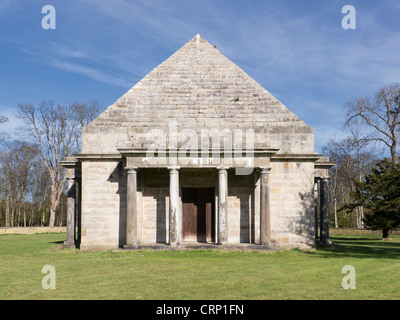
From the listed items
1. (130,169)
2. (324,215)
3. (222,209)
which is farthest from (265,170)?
(130,169)

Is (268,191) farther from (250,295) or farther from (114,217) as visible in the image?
(250,295)

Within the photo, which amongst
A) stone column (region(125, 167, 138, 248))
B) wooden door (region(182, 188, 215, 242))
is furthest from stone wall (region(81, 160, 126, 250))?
wooden door (region(182, 188, 215, 242))

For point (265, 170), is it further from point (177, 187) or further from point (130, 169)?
point (130, 169)

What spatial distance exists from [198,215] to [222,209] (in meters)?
2.72

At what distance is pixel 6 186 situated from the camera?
50625 mm

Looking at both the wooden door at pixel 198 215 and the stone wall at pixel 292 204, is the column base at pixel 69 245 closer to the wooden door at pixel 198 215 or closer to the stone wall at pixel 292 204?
the wooden door at pixel 198 215

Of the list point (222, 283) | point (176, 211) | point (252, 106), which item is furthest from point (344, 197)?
point (222, 283)

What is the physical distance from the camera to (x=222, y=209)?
17.9 meters

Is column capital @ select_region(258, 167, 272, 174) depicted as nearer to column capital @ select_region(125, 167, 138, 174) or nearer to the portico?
the portico

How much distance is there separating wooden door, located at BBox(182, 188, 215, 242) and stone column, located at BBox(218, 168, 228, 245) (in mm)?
2366

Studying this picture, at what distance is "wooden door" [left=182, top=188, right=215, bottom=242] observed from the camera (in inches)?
795

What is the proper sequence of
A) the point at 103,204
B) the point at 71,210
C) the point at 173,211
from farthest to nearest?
the point at 71,210
the point at 103,204
the point at 173,211

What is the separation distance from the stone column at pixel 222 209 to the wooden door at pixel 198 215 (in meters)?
2.37

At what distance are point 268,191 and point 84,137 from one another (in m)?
9.28
